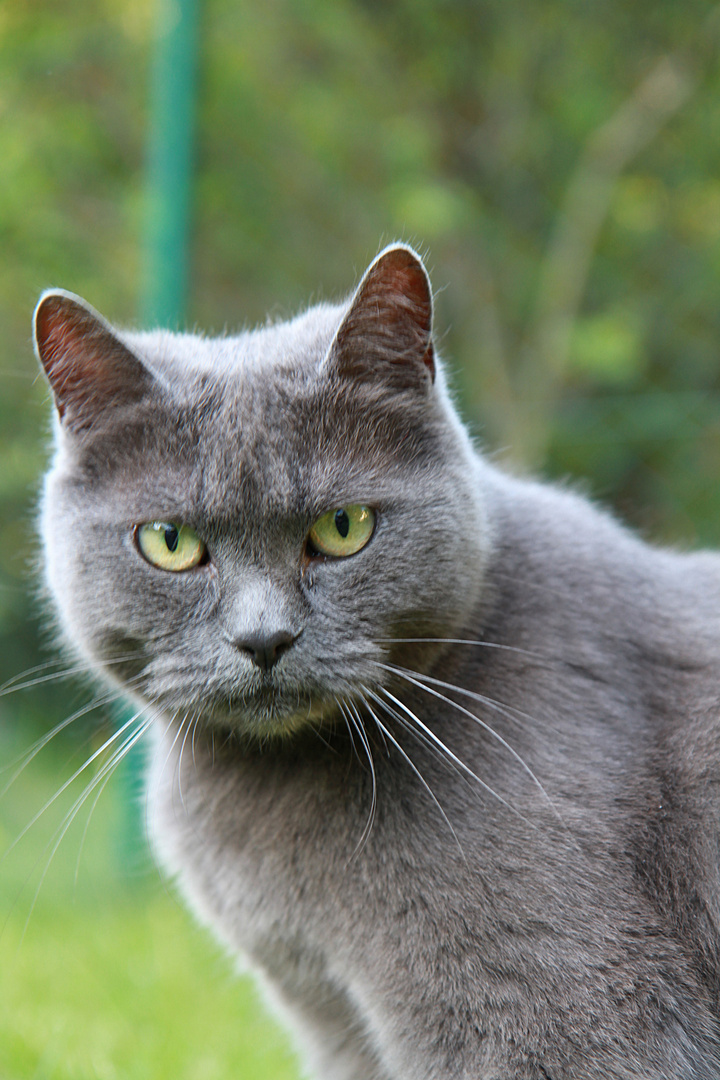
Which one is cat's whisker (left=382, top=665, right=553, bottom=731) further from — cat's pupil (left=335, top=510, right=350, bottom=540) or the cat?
cat's pupil (left=335, top=510, right=350, bottom=540)

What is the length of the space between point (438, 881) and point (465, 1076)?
0.76 feet

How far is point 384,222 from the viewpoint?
13.8ft

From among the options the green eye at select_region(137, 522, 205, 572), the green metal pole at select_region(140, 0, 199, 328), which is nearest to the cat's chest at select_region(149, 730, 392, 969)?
the green eye at select_region(137, 522, 205, 572)

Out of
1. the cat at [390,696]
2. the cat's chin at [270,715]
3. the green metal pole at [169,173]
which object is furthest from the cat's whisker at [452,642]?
the green metal pole at [169,173]

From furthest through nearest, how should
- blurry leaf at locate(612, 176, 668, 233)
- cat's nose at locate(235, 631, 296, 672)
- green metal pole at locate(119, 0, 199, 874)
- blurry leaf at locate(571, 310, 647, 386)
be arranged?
blurry leaf at locate(612, 176, 668, 233), blurry leaf at locate(571, 310, 647, 386), green metal pole at locate(119, 0, 199, 874), cat's nose at locate(235, 631, 296, 672)

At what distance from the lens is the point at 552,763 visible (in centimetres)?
130

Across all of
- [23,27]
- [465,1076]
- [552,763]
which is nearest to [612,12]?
[23,27]

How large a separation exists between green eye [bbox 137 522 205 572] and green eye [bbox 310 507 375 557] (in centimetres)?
15

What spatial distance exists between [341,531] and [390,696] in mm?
220

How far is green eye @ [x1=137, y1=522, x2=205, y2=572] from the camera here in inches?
50.3

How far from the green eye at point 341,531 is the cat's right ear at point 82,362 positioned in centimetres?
30

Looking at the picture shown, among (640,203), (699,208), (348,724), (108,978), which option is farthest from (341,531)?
(699,208)

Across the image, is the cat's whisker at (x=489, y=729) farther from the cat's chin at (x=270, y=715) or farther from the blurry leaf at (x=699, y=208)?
the blurry leaf at (x=699, y=208)

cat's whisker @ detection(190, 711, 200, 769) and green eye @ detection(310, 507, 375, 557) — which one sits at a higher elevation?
green eye @ detection(310, 507, 375, 557)
